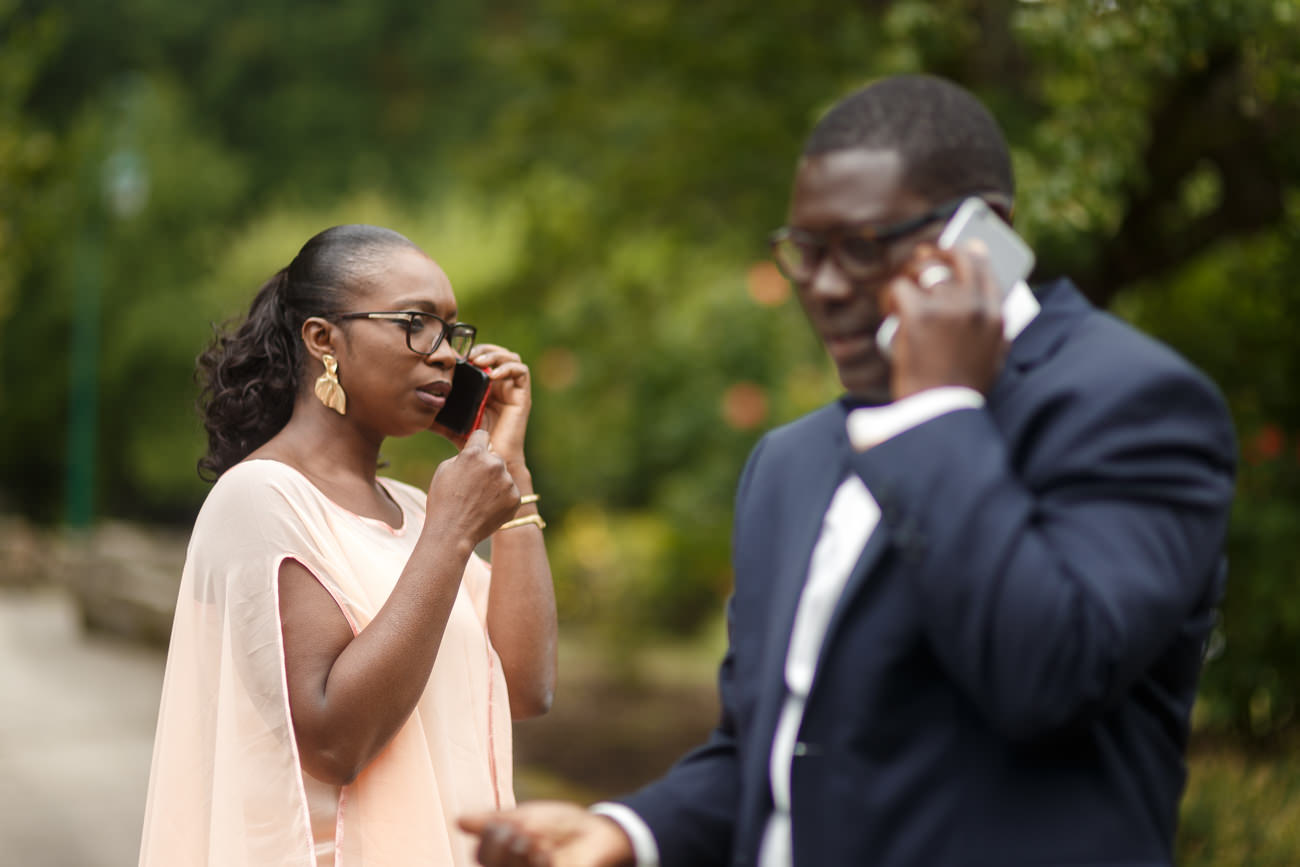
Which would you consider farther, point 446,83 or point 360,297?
point 446,83

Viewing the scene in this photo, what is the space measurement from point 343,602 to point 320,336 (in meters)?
0.54

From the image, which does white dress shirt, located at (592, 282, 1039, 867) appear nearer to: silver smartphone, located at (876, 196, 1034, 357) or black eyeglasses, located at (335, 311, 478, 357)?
silver smartphone, located at (876, 196, 1034, 357)

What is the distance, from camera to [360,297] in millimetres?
2580

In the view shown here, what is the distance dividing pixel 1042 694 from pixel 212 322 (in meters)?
2.07

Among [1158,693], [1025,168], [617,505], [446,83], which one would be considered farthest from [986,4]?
[446,83]

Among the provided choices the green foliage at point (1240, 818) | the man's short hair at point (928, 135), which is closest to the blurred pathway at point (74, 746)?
the green foliage at point (1240, 818)

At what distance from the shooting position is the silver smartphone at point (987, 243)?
56.7 inches

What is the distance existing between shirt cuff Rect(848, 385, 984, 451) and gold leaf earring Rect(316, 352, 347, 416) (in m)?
1.42

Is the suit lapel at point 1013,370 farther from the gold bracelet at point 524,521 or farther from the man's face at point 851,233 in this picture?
the gold bracelet at point 524,521

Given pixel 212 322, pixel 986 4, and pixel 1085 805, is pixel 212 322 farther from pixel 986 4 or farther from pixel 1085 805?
pixel 986 4

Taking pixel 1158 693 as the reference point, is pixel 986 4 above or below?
above

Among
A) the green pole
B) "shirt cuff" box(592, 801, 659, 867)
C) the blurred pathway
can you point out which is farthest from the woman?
the green pole

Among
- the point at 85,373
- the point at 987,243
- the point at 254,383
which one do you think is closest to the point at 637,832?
the point at 987,243

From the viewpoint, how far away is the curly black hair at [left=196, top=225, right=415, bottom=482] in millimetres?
2617
